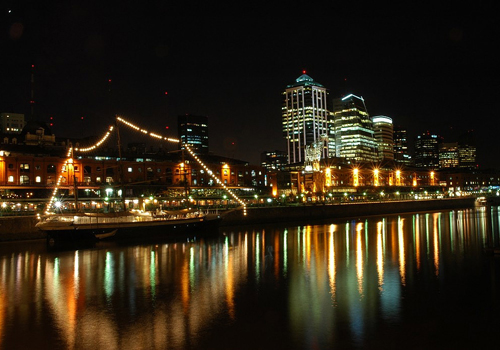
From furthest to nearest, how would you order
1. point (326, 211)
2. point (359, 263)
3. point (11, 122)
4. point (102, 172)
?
point (11, 122)
point (326, 211)
point (102, 172)
point (359, 263)

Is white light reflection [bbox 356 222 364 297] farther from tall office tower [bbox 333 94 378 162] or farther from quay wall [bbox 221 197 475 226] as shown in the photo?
tall office tower [bbox 333 94 378 162]

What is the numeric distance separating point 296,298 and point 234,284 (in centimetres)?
374

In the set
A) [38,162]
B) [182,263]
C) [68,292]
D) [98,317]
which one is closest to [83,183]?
[38,162]

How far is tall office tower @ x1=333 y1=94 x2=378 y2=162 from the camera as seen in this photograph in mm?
184500

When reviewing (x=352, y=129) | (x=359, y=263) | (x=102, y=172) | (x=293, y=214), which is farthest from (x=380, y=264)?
(x=352, y=129)

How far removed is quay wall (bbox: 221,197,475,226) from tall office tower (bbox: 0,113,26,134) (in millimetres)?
78262

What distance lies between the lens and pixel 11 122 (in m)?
111

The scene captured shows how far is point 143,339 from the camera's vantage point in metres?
12.3

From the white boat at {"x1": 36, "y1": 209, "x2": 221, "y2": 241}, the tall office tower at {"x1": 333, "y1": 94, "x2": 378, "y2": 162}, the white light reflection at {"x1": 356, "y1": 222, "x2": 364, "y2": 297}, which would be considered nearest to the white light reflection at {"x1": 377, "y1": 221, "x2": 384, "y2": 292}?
the white light reflection at {"x1": 356, "y1": 222, "x2": 364, "y2": 297}

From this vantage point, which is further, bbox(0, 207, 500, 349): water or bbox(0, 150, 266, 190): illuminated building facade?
bbox(0, 150, 266, 190): illuminated building facade

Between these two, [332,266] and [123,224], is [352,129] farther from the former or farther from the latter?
[332,266]

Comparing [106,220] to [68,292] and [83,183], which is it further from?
[83,183]

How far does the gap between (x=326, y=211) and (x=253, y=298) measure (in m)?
50.4

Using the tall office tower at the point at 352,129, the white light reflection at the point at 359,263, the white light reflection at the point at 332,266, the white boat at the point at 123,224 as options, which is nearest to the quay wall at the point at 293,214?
the white boat at the point at 123,224
